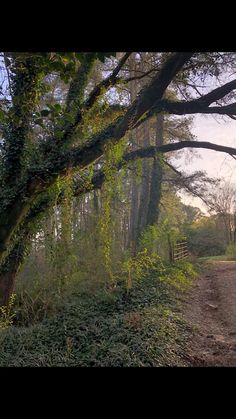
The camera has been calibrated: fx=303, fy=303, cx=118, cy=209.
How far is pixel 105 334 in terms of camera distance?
134 inches

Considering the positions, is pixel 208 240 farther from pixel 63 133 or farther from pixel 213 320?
pixel 63 133

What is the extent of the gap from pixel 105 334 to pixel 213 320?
1677mm

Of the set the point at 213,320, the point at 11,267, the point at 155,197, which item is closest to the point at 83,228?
the point at 11,267

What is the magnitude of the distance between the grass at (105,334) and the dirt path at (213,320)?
6.6 inches

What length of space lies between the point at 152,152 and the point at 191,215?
9.06m

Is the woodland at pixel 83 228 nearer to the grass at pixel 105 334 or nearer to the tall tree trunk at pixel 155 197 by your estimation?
the grass at pixel 105 334

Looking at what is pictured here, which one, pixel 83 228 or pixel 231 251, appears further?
pixel 231 251

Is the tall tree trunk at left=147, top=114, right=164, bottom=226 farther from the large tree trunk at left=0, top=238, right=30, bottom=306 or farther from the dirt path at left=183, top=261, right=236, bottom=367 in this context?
the large tree trunk at left=0, top=238, right=30, bottom=306

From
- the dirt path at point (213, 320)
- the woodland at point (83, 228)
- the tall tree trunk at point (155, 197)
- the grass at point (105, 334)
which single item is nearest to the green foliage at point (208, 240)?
the tall tree trunk at point (155, 197)

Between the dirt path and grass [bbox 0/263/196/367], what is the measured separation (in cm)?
17
